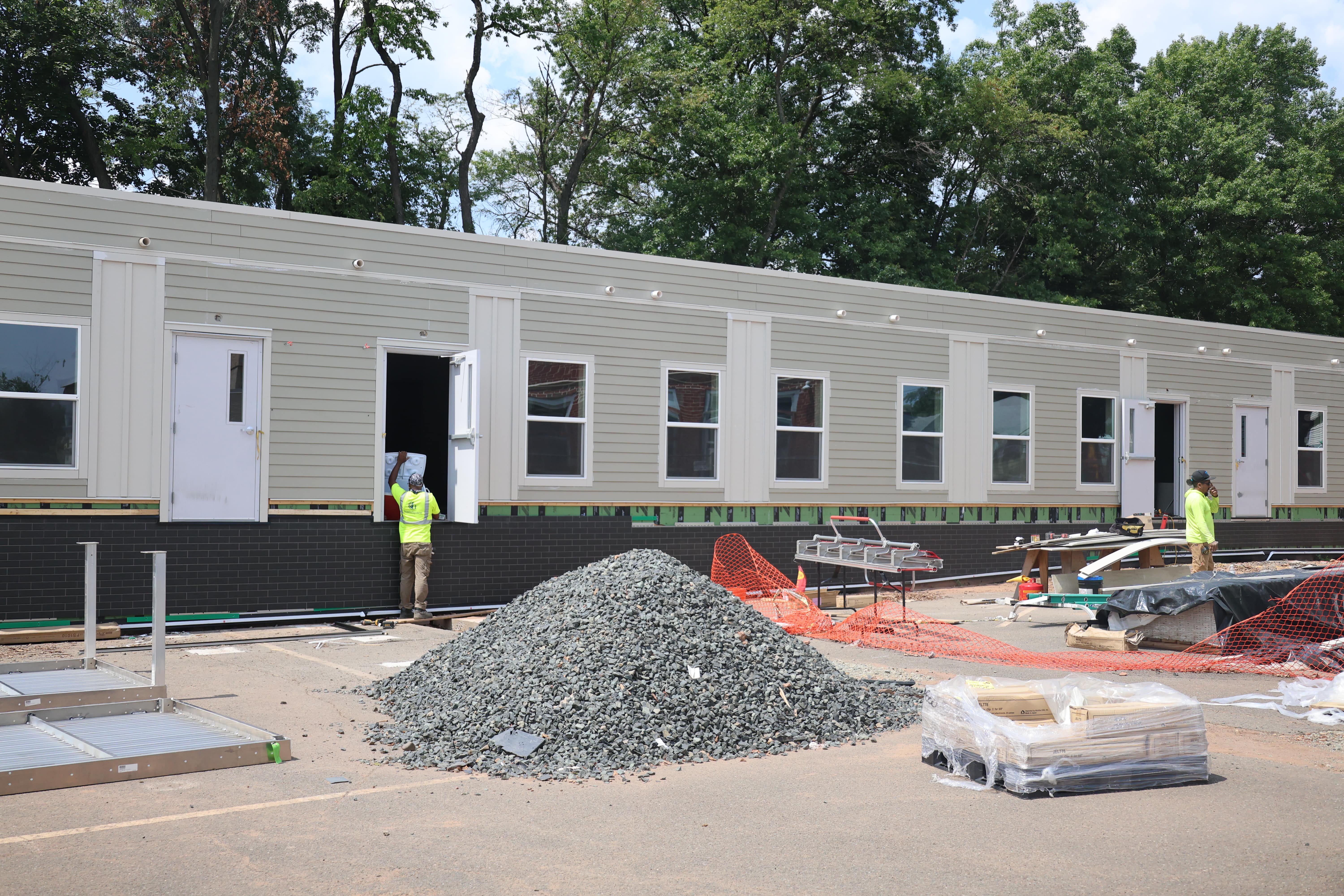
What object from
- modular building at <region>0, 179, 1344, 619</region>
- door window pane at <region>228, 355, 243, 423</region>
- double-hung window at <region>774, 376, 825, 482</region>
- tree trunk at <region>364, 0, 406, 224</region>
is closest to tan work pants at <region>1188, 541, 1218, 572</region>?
modular building at <region>0, 179, 1344, 619</region>

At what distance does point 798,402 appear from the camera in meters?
14.8

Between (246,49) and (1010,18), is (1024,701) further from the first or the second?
(1010,18)

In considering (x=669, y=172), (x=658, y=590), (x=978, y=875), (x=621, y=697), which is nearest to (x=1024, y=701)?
(x=978, y=875)

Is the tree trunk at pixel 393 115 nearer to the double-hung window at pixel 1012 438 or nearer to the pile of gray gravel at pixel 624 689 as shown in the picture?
the double-hung window at pixel 1012 438

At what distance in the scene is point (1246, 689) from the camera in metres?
8.66

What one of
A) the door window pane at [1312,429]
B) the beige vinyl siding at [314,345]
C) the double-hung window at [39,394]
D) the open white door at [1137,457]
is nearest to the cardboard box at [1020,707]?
the beige vinyl siding at [314,345]

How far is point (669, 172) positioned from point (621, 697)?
2333 cm

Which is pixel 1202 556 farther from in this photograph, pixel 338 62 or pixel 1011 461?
pixel 338 62

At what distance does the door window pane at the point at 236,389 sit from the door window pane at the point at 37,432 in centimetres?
143

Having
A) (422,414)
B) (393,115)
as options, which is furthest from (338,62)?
(422,414)

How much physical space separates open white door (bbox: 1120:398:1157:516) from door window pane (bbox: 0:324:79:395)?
14.9 metres

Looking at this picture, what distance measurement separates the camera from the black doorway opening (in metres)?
15.1

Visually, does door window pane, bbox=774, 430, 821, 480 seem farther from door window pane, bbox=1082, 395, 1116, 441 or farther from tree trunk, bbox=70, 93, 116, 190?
tree trunk, bbox=70, 93, 116, 190

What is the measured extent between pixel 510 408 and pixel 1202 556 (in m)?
8.69
